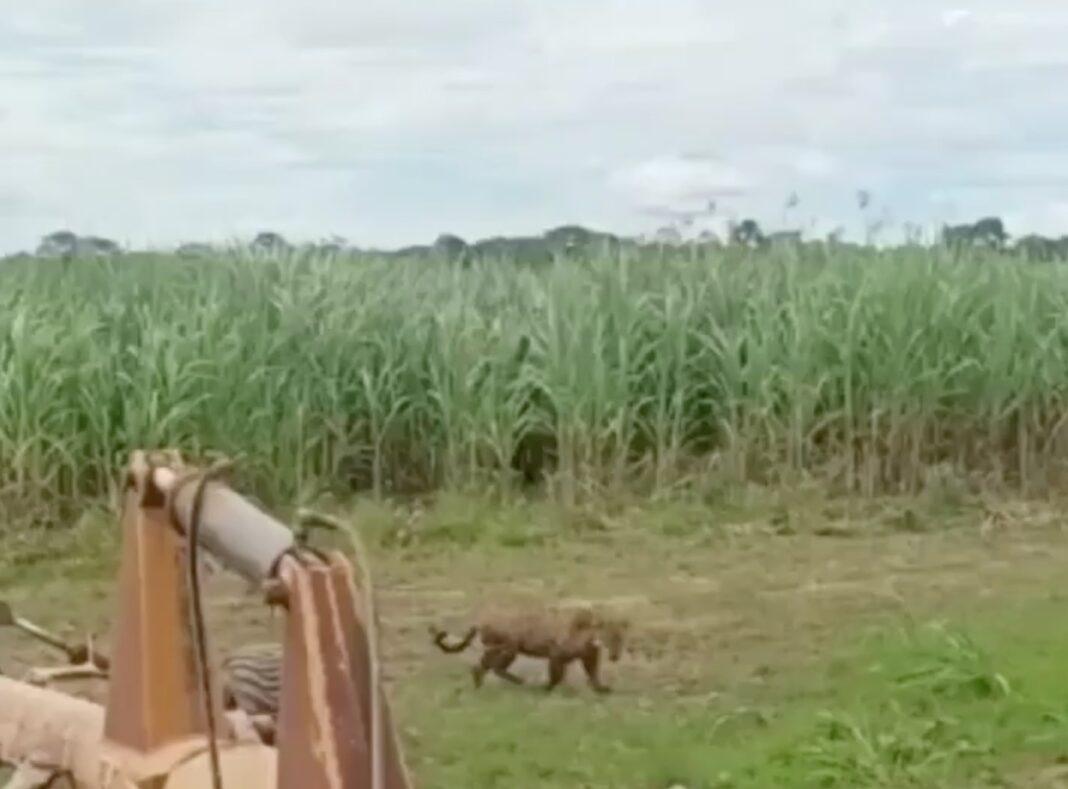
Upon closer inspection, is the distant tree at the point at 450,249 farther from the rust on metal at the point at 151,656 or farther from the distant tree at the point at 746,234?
the rust on metal at the point at 151,656

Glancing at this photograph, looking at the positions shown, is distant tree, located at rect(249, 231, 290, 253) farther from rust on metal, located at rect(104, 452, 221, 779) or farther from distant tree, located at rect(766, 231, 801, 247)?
rust on metal, located at rect(104, 452, 221, 779)

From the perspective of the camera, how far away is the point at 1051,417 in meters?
7.93

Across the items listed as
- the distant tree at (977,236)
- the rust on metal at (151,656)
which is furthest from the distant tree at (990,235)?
the rust on metal at (151,656)

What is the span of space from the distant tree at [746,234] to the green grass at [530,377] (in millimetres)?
621

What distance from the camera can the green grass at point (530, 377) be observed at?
7.06 metres

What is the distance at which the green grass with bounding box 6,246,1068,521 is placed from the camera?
278 inches

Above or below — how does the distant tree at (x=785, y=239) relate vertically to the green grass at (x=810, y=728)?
above

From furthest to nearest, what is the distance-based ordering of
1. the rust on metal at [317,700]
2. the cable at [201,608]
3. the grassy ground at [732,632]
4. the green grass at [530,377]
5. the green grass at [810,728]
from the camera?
the green grass at [530,377] < the grassy ground at [732,632] < the green grass at [810,728] < the cable at [201,608] < the rust on metal at [317,700]

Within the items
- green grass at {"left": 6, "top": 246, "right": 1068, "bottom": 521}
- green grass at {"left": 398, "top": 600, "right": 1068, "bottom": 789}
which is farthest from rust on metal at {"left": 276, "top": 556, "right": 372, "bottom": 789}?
green grass at {"left": 6, "top": 246, "right": 1068, "bottom": 521}

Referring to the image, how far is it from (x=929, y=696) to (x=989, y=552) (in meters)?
2.55

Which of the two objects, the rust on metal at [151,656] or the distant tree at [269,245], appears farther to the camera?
the distant tree at [269,245]

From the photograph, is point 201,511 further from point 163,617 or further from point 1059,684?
point 1059,684

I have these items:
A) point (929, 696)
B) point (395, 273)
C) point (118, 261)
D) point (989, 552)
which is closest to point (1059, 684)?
point (929, 696)

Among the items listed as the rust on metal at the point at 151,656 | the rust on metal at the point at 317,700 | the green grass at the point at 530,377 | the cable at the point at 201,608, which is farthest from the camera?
the green grass at the point at 530,377
